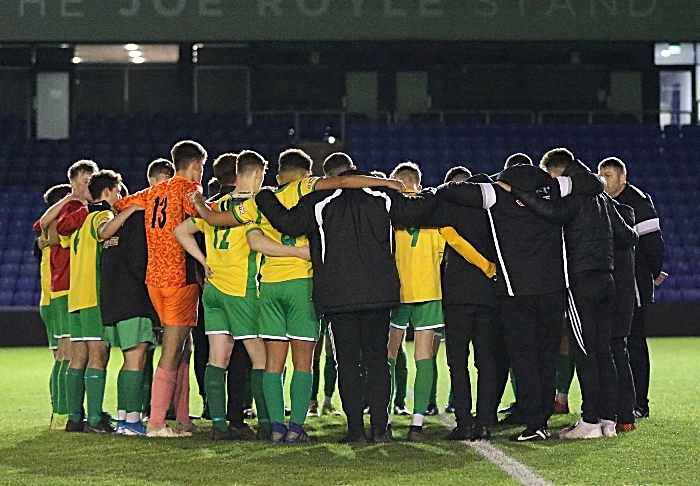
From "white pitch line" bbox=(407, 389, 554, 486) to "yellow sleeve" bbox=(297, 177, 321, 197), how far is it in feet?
5.93

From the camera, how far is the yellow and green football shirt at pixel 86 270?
8625 millimetres

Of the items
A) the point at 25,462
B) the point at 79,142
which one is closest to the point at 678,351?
the point at 25,462

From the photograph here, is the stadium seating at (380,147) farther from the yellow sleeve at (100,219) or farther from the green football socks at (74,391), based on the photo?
the yellow sleeve at (100,219)

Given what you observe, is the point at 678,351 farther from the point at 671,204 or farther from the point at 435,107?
the point at 435,107

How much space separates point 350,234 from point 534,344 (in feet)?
4.43

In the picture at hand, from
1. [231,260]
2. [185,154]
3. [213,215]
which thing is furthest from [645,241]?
[185,154]

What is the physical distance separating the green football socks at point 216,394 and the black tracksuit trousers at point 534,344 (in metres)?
1.85

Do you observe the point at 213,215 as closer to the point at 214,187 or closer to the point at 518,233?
the point at 214,187

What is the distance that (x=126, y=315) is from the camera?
826 cm

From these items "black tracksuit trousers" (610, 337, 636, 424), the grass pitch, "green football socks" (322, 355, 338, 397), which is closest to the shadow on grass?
the grass pitch

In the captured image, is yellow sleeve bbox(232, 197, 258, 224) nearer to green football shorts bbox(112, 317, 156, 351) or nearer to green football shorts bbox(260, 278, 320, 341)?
green football shorts bbox(260, 278, 320, 341)

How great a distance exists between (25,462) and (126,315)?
1.45 meters

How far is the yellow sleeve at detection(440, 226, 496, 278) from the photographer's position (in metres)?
7.80

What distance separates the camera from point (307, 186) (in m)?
7.57
